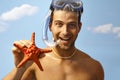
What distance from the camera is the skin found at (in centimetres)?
199

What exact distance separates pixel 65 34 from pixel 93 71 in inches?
11.6

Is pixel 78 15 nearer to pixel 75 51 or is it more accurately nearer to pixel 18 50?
pixel 75 51

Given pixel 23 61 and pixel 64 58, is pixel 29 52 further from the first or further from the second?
pixel 64 58

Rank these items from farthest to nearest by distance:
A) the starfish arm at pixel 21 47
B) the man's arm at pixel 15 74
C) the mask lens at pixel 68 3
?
the mask lens at pixel 68 3
the man's arm at pixel 15 74
the starfish arm at pixel 21 47

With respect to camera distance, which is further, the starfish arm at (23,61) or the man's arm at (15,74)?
the man's arm at (15,74)

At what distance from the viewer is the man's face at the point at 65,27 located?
6.52ft

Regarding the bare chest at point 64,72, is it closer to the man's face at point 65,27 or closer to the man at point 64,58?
the man at point 64,58

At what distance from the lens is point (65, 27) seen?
6.52ft

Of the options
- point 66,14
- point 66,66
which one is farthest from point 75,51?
point 66,14

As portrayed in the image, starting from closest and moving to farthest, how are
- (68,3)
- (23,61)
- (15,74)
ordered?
1. (23,61)
2. (15,74)
3. (68,3)

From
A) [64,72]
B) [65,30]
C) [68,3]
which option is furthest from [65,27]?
[64,72]

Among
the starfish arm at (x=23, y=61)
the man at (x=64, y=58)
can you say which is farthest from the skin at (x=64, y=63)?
the starfish arm at (x=23, y=61)

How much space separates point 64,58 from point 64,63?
→ 3 cm

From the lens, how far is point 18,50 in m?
1.83
